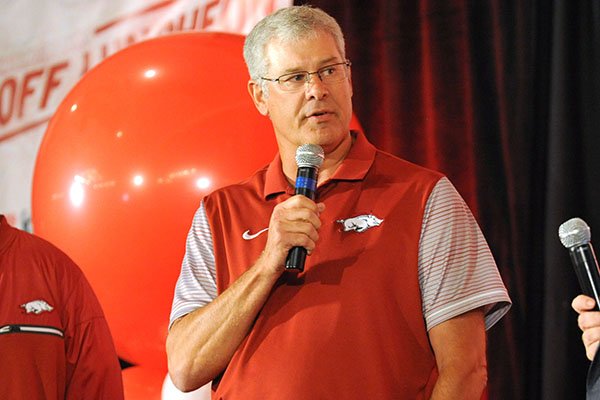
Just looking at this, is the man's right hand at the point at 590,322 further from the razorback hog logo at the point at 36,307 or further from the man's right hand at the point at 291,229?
the razorback hog logo at the point at 36,307

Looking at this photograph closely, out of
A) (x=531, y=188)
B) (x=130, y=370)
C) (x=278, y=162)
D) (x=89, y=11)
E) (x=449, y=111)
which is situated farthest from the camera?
(x=89, y=11)

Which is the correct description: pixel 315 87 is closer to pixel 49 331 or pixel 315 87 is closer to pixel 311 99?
pixel 311 99

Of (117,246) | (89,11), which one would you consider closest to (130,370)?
(117,246)

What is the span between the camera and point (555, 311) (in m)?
2.73

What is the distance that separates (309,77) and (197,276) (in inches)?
18.5

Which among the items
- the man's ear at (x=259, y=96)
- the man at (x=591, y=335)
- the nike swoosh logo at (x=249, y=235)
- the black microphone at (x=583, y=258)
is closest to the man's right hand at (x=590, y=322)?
the man at (x=591, y=335)

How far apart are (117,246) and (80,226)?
14 cm

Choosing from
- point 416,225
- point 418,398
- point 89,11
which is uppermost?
point 89,11

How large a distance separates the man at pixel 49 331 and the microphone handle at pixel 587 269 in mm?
1278

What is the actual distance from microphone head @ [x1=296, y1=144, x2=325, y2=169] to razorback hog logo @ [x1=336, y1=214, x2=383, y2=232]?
13 cm

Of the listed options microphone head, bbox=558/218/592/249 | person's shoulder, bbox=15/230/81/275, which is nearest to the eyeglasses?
microphone head, bbox=558/218/592/249

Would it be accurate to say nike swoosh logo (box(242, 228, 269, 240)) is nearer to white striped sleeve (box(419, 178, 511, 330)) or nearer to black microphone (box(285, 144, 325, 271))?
black microphone (box(285, 144, 325, 271))

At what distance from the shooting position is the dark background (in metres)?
2.76

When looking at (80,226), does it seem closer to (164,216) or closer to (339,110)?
(164,216)
